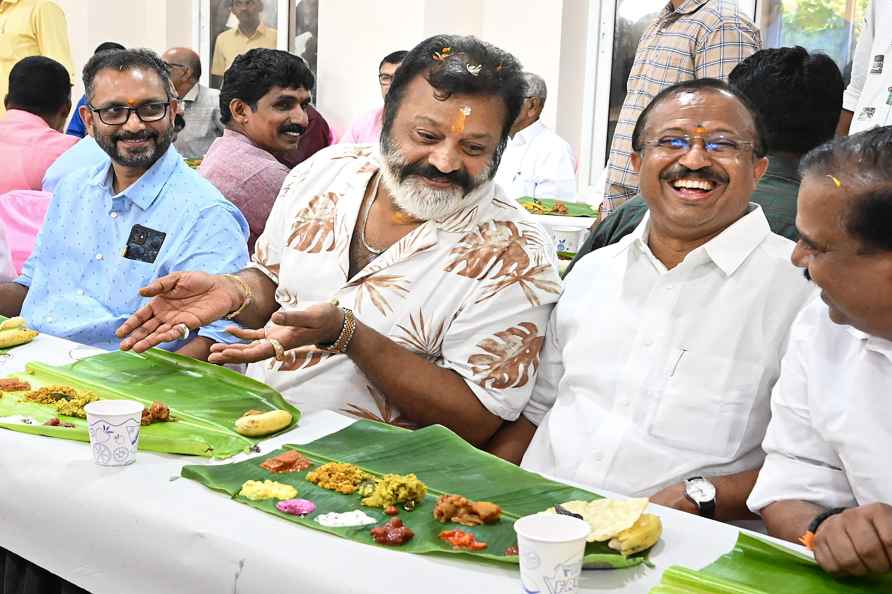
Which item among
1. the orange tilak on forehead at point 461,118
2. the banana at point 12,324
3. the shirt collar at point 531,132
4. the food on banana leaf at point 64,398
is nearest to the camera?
the food on banana leaf at point 64,398

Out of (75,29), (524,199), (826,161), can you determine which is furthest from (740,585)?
(75,29)

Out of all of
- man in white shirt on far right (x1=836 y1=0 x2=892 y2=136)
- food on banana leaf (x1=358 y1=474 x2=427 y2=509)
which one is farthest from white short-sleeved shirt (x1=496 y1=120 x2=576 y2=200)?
food on banana leaf (x1=358 y1=474 x2=427 y2=509)

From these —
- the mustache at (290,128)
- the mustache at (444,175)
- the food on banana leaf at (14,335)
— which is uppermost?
the mustache at (444,175)

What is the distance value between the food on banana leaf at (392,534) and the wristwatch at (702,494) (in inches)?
27.6

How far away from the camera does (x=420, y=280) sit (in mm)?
2504

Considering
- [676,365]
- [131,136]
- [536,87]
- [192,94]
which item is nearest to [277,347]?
[676,365]

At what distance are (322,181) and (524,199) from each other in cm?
272

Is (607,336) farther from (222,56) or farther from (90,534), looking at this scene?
(222,56)

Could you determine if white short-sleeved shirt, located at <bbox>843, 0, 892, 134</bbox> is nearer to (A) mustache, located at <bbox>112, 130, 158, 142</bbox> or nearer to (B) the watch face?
(B) the watch face

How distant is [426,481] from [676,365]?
0.67 metres

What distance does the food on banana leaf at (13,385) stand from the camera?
2.20 meters

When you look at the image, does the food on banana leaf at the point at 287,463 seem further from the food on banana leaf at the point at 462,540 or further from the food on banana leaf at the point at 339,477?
the food on banana leaf at the point at 462,540

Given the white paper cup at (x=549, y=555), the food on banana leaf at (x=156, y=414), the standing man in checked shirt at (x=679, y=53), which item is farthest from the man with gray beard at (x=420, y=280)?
the standing man in checked shirt at (x=679, y=53)

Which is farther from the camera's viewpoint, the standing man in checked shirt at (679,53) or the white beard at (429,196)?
the standing man in checked shirt at (679,53)
